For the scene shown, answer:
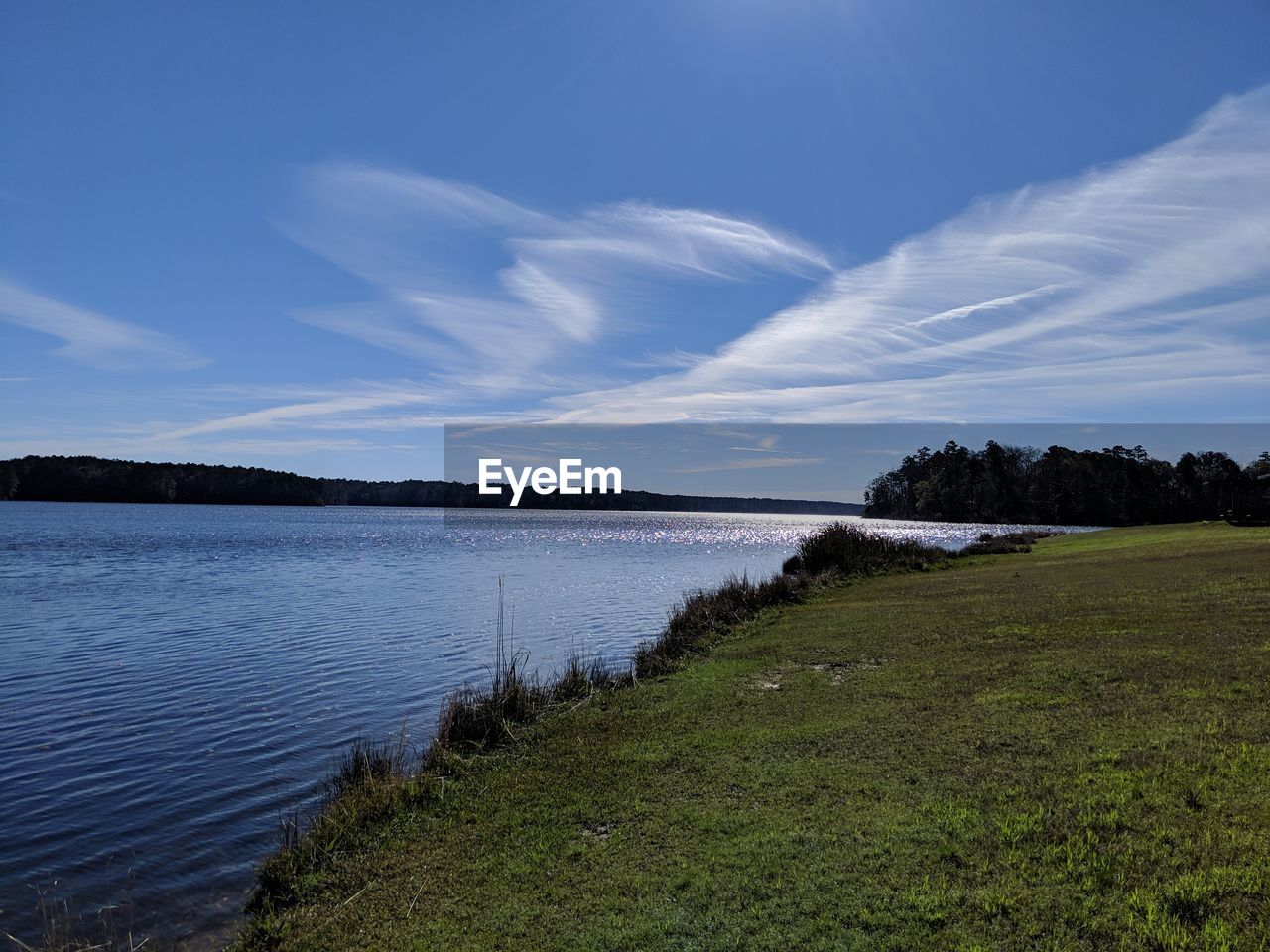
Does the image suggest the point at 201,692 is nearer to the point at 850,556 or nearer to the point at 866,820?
the point at 866,820

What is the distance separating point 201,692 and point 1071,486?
149 metres

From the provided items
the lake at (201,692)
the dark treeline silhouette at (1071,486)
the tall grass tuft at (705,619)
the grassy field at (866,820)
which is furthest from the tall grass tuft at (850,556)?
the dark treeline silhouette at (1071,486)

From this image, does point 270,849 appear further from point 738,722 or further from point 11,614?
point 11,614

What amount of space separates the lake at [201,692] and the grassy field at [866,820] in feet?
7.37

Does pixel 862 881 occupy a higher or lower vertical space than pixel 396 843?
higher

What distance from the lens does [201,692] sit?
1448 cm

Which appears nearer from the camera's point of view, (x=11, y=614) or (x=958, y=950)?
(x=958, y=950)

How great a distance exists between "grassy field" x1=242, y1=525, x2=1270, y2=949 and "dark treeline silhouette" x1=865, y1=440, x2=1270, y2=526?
119044mm

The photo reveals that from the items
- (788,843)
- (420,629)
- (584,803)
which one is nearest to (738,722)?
(584,803)

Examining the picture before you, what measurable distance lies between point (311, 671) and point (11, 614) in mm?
14312

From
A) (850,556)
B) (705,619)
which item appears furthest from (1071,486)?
(705,619)

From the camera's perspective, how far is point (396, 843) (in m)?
7.01

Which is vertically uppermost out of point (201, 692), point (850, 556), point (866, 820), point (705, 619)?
point (850, 556)

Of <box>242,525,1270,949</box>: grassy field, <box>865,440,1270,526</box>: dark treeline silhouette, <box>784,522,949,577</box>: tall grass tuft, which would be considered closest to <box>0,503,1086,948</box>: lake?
<box>242,525,1270,949</box>: grassy field
